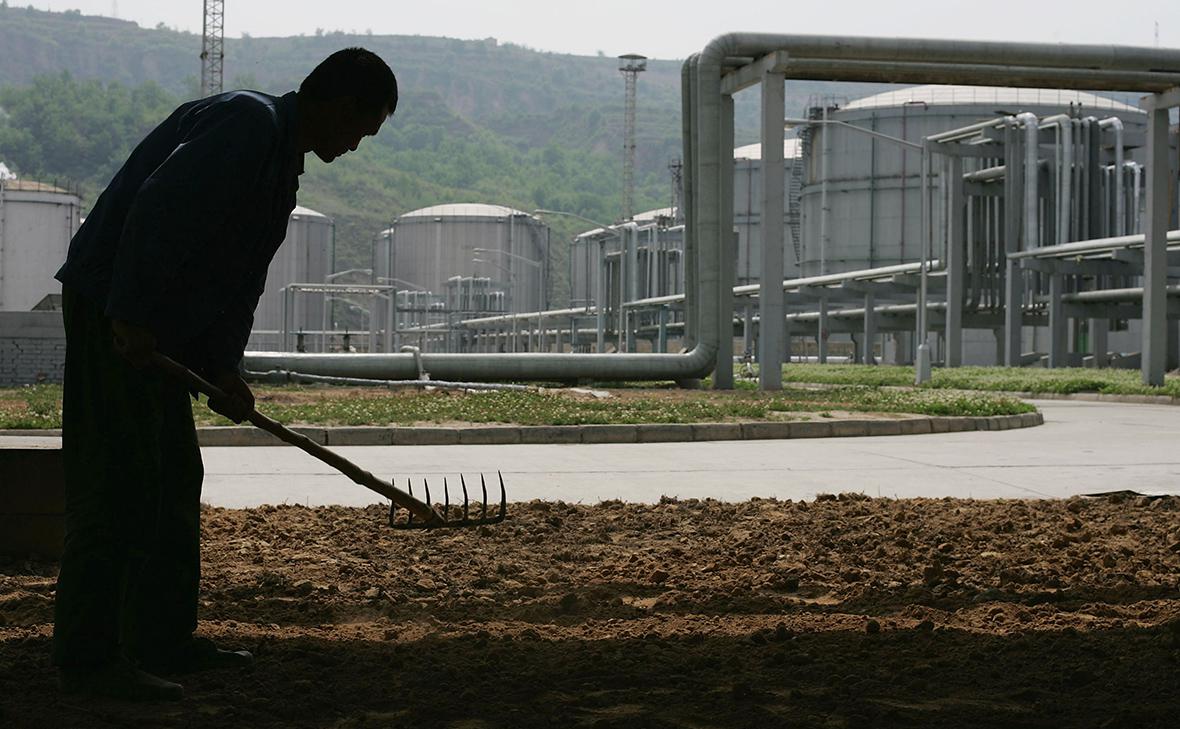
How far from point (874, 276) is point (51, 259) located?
3359 centimetres

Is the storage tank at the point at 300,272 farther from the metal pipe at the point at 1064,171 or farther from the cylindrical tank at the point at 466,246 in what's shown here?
the metal pipe at the point at 1064,171

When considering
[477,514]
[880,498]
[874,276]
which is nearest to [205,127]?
[477,514]

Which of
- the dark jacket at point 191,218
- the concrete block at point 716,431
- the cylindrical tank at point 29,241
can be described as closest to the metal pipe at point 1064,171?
the concrete block at point 716,431

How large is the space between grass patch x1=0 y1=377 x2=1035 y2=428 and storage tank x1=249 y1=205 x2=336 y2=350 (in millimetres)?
57808

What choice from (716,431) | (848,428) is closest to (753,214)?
(848,428)

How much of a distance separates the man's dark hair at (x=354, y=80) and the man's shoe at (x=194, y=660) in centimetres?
169

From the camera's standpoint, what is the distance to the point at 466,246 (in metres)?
89.2

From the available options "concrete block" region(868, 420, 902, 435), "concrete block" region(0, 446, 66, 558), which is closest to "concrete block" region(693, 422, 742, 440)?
"concrete block" region(868, 420, 902, 435)

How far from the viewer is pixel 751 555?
645 centimetres

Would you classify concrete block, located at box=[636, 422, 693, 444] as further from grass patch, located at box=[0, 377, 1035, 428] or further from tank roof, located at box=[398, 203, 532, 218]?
tank roof, located at box=[398, 203, 532, 218]

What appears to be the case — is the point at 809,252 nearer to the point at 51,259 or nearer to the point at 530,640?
the point at 51,259

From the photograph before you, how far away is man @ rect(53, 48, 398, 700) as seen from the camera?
3.79 meters

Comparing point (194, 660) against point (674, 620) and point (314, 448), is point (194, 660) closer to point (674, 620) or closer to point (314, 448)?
point (314, 448)

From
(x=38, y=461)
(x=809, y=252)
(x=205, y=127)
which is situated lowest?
(x=38, y=461)
